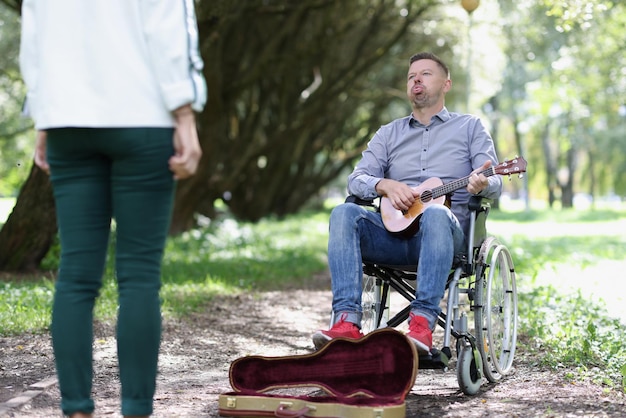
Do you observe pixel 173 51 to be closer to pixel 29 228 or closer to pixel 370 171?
pixel 370 171

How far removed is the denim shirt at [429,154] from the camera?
16.5 ft

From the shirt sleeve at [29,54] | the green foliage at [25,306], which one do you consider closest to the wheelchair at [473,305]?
the shirt sleeve at [29,54]

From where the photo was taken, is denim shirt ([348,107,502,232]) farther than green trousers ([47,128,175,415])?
Yes

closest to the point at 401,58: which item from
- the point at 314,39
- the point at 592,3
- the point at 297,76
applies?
the point at 297,76

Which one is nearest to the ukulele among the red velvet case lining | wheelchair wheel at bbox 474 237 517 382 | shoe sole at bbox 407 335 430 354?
wheelchair wheel at bbox 474 237 517 382

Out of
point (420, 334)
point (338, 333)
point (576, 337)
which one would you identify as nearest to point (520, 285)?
point (576, 337)

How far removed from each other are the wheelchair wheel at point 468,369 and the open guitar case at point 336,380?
24.7 inches

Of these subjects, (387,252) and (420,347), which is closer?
(420,347)

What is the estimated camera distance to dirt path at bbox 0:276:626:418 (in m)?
4.11

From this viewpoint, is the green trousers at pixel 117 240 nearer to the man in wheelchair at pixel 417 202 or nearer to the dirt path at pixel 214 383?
the dirt path at pixel 214 383

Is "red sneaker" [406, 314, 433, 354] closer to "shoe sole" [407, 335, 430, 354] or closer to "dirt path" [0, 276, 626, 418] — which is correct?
"shoe sole" [407, 335, 430, 354]

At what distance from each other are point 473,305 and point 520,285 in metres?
4.92

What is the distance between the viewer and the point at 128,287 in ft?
9.84

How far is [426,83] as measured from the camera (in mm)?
5172
